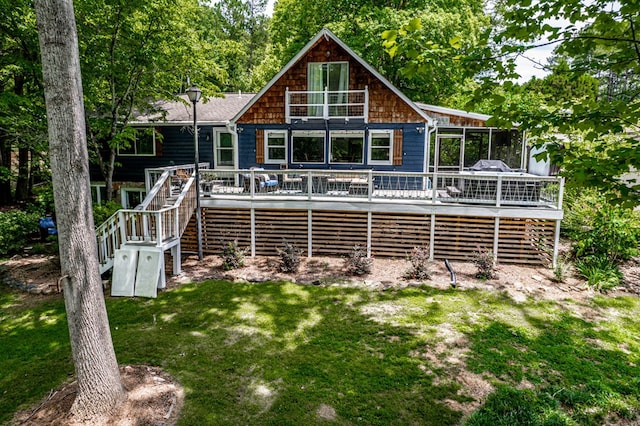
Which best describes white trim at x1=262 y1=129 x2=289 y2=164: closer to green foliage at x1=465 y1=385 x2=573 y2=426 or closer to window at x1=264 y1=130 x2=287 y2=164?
window at x1=264 y1=130 x2=287 y2=164

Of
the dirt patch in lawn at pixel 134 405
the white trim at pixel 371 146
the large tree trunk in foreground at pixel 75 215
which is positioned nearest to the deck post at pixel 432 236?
the white trim at pixel 371 146

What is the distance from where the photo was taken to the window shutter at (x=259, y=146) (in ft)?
48.6

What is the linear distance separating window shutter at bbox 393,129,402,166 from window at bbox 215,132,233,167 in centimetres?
680

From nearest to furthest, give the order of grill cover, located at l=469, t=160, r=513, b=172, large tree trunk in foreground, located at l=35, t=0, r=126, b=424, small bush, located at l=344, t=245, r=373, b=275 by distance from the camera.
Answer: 1. large tree trunk in foreground, located at l=35, t=0, r=126, b=424
2. small bush, located at l=344, t=245, r=373, b=275
3. grill cover, located at l=469, t=160, r=513, b=172

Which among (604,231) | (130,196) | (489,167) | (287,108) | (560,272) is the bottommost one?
(560,272)

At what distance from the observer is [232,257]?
34.3ft

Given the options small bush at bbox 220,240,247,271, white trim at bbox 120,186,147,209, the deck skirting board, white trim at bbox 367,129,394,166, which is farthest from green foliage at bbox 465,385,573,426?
white trim at bbox 120,186,147,209

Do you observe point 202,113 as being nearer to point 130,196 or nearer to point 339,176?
point 130,196

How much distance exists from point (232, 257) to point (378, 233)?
395cm

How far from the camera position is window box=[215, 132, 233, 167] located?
16.8 metres

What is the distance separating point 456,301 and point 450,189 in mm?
3960

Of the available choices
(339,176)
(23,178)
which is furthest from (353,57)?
(23,178)

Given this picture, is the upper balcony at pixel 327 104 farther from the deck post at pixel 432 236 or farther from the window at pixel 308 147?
the deck post at pixel 432 236

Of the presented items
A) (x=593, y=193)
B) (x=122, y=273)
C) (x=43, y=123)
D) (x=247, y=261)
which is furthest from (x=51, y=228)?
(x=593, y=193)
